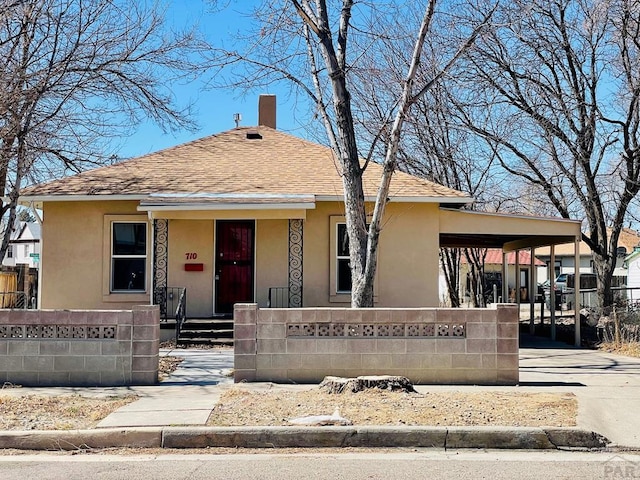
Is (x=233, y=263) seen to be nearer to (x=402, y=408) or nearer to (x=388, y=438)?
(x=402, y=408)

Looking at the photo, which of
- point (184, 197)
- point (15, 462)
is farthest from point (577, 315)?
point (15, 462)

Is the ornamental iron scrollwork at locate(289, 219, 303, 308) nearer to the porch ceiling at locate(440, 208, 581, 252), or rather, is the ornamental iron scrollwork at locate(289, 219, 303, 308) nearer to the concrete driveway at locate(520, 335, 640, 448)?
the porch ceiling at locate(440, 208, 581, 252)

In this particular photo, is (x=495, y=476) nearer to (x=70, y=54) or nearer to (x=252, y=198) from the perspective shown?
(x=252, y=198)

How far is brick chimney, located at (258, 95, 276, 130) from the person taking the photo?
21.2 metres

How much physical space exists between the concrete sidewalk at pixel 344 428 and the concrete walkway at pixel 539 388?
0.01m

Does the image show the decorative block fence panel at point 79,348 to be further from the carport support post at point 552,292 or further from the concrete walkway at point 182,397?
the carport support post at point 552,292

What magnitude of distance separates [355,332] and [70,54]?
933cm

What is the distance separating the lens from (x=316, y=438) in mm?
7238

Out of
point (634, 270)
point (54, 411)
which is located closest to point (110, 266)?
point (54, 411)

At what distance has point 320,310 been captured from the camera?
33.2 ft

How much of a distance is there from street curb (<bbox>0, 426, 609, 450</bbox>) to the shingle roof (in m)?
8.56

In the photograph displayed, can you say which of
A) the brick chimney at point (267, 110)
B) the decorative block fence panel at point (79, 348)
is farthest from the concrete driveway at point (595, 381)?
the brick chimney at point (267, 110)

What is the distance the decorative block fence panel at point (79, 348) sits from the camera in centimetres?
993

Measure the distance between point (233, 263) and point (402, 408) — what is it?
333 inches
